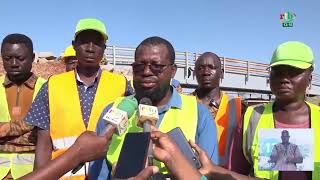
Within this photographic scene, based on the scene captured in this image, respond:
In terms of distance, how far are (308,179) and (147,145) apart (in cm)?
137

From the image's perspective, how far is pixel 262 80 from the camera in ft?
96.1

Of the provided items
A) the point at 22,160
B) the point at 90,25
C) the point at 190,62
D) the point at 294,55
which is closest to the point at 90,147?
the point at 294,55

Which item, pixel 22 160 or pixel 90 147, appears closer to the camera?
pixel 90 147

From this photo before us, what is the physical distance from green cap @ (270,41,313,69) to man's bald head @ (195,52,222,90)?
7.50 ft

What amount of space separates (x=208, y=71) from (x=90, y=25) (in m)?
2.04

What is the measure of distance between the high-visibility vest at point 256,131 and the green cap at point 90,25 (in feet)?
4.72

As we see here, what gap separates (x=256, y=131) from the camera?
2.86 metres

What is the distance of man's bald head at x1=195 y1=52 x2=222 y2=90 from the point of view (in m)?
5.21

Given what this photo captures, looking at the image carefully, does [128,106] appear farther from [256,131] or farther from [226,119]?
[226,119]

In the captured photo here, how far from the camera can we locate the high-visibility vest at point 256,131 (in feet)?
9.04

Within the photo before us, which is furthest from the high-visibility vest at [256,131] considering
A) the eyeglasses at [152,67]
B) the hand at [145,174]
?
the hand at [145,174]

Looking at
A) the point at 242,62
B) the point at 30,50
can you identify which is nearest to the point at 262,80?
the point at 242,62

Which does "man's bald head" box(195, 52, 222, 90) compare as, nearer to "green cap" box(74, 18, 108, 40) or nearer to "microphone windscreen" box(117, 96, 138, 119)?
"green cap" box(74, 18, 108, 40)

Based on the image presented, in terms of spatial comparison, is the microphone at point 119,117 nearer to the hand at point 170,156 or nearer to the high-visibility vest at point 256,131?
the hand at point 170,156
